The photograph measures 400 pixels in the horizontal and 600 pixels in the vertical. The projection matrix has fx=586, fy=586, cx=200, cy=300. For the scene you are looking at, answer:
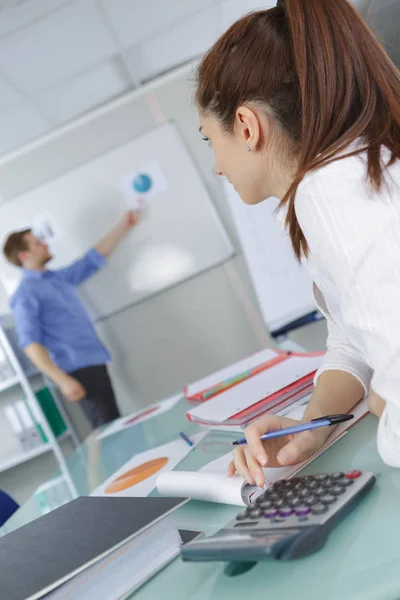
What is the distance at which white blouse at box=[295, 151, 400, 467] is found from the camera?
2.00 feet

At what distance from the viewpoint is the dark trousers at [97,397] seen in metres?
3.33

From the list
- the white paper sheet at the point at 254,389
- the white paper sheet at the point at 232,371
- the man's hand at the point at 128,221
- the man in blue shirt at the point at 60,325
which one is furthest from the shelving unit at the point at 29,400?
the white paper sheet at the point at 254,389

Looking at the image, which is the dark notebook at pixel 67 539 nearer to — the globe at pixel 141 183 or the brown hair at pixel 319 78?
the brown hair at pixel 319 78

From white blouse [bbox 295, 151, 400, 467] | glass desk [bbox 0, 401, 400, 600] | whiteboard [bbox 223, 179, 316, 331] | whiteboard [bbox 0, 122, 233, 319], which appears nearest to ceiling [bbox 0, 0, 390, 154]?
whiteboard [bbox 0, 122, 233, 319]

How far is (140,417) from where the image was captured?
1.70 meters

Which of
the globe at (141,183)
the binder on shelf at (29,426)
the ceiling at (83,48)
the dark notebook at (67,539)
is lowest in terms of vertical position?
the binder on shelf at (29,426)

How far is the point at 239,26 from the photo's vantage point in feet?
2.73

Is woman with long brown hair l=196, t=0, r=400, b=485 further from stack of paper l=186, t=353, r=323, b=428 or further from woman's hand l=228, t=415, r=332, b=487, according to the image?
stack of paper l=186, t=353, r=323, b=428

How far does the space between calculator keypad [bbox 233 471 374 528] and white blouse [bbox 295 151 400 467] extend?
0.07m

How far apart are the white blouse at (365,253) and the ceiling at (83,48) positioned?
83.0 inches

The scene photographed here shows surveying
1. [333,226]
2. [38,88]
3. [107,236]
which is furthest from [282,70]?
[107,236]

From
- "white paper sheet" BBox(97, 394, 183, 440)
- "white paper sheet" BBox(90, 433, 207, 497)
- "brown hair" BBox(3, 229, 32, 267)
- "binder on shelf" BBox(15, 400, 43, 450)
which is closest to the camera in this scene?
"white paper sheet" BBox(90, 433, 207, 497)

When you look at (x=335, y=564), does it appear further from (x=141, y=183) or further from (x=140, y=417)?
(x=141, y=183)

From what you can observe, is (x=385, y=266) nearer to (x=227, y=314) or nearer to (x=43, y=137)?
(x=227, y=314)
